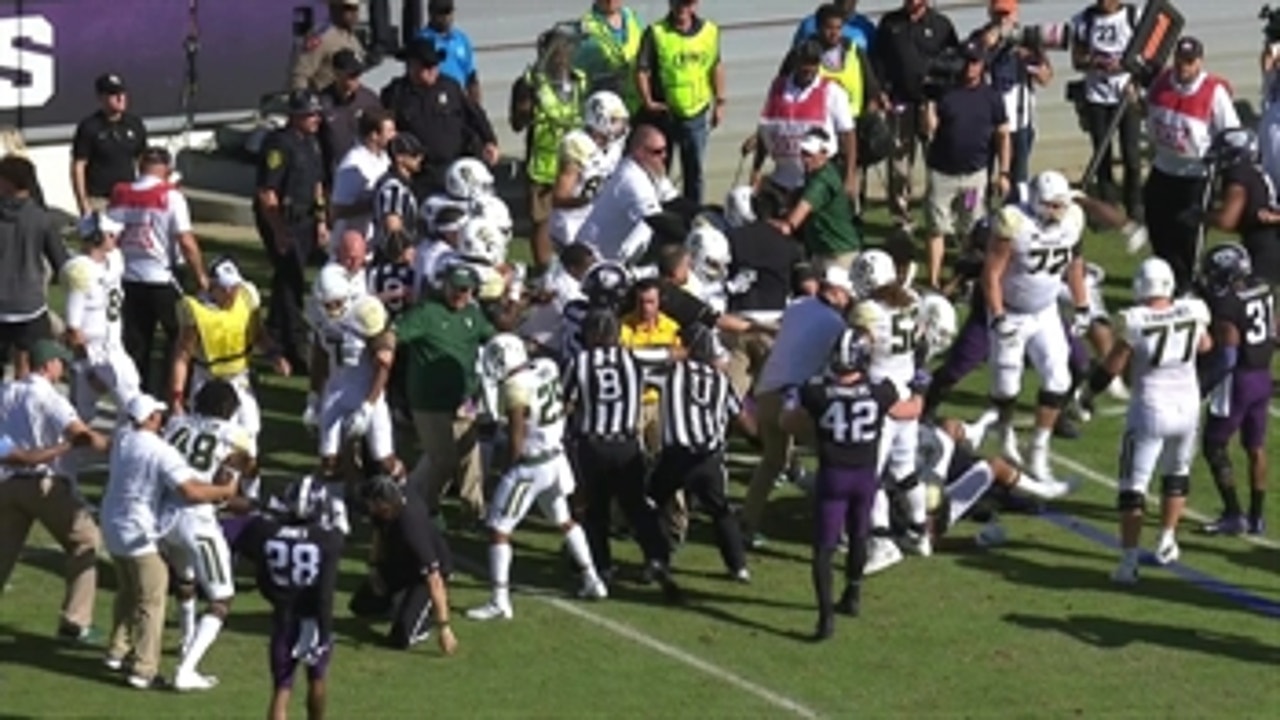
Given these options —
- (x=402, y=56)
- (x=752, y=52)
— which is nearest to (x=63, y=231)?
(x=402, y=56)

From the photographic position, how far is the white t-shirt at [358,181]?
21.4 meters

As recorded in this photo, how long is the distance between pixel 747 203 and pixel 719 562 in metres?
2.66

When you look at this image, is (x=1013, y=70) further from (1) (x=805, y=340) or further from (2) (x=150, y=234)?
(2) (x=150, y=234)

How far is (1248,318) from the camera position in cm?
1975

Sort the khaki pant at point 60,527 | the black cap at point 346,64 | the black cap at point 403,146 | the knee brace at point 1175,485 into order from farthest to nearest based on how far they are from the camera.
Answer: the black cap at point 346,64 < the black cap at point 403,146 < the knee brace at point 1175,485 < the khaki pant at point 60,527

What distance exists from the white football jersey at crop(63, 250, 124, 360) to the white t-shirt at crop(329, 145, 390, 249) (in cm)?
172

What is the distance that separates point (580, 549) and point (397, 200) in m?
3.14

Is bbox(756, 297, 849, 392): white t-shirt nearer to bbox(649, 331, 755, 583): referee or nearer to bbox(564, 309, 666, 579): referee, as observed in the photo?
bbox(649, 331, 755, 583): referee

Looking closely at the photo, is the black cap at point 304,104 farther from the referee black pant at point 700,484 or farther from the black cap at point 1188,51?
the black cap at point 1188,51

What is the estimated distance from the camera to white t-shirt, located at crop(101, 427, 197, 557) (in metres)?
17.4

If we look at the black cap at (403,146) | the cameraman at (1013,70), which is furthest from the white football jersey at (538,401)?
→ the cameraman at (1013,70)

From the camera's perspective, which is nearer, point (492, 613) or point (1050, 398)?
point (492, 613)

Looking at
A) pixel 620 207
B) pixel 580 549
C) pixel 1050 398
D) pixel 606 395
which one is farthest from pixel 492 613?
pixel 1050 398

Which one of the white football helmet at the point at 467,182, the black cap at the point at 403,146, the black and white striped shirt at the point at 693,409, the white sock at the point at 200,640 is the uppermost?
the black cap at the point at 403,146
